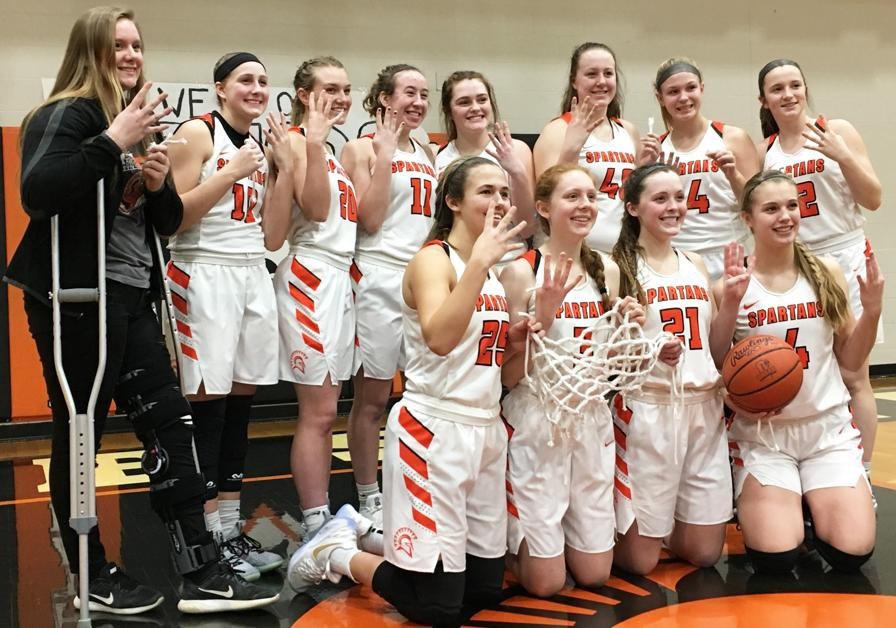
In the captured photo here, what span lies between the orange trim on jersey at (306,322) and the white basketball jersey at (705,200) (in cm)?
197

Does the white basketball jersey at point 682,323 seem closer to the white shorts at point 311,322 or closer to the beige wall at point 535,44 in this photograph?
the white shorts at point 311,322

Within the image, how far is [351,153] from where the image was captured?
193 inches

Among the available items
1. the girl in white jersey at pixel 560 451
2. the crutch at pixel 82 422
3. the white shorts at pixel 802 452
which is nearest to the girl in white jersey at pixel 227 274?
the crutch at pixel 82 422

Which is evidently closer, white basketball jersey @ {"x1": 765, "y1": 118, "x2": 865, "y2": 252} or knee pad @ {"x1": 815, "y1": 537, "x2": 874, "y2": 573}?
knee pad @ {"x1": 815, "y1": 537, "x2": 874, "y2": 573}

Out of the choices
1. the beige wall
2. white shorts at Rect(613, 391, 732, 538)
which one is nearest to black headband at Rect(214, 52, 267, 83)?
white shorts at Rect(613, 391, 732, 538)

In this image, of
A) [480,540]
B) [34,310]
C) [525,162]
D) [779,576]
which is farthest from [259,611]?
[525,162]

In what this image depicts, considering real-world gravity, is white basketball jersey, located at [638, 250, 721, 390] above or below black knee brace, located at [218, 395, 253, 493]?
above

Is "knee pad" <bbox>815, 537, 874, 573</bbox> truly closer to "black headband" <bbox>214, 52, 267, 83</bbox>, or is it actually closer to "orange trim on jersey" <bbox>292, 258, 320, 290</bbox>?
"orange trim on jersey" <bbox>292, 258, 320, 290</bbox>

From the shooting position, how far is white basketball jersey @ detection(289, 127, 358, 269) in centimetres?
460

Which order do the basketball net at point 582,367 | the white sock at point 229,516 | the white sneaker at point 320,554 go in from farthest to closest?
1. the white sock at point 229,516
2. the white sneaker at point 320,554
3. the basketball net at point 582,367

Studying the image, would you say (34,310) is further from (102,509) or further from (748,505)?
(748,505)

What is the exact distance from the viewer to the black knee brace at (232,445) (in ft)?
14.7

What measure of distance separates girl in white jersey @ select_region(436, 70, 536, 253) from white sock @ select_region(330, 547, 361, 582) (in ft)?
6.00

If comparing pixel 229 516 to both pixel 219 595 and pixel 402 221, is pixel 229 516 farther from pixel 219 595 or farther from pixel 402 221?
pixel 402 221
